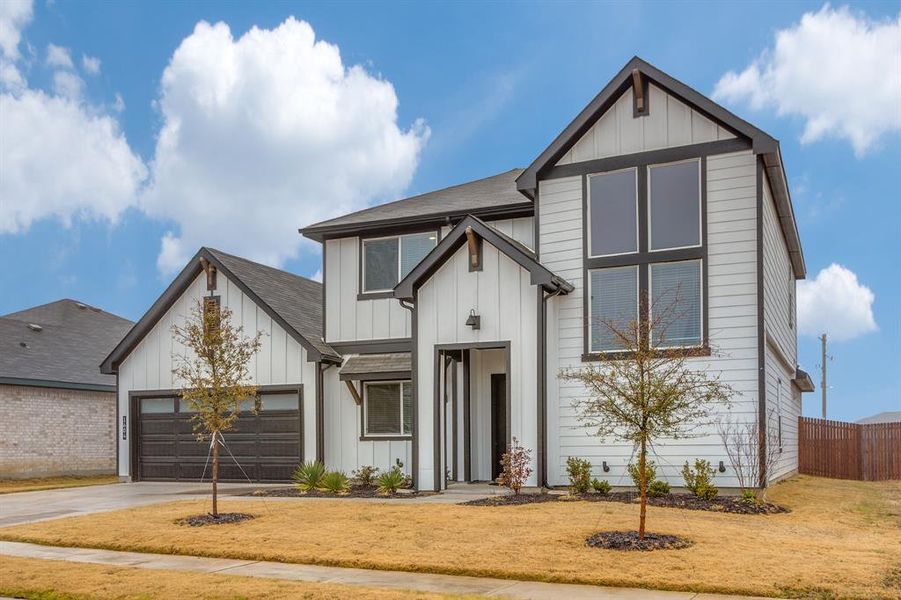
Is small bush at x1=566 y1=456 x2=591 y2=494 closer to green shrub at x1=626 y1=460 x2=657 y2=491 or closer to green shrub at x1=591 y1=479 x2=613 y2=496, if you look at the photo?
green shrub at x1=591 y1=479 x2=613 y2=496

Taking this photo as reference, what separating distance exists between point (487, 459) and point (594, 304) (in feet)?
14.4

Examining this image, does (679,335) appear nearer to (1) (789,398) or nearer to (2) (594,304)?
(2) (594,304)

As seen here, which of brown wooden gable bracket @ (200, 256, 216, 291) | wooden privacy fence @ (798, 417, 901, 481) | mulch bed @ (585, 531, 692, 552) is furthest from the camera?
wooden privacy fence @ (798, 417, 901, 481)

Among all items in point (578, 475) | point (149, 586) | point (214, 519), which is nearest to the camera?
point (149, 586)

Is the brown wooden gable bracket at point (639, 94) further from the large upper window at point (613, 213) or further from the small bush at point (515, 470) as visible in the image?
the small bush at point (515, 470)

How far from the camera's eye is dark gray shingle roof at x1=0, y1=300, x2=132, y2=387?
28.5 metres

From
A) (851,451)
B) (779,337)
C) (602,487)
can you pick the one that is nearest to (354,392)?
(602,487)

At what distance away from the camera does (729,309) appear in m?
16.8

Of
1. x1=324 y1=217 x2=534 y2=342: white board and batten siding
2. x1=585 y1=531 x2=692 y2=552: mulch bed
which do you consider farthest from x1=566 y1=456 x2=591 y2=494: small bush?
x1=324 y1=217 x2=534 y2=342: white board and batten siding

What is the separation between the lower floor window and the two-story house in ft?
0.12

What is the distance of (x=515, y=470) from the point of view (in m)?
16.4

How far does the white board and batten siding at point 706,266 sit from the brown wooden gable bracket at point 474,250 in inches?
54.8

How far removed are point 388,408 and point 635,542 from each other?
10741 mm

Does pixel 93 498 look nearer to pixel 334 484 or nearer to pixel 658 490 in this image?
pixel 334 484
